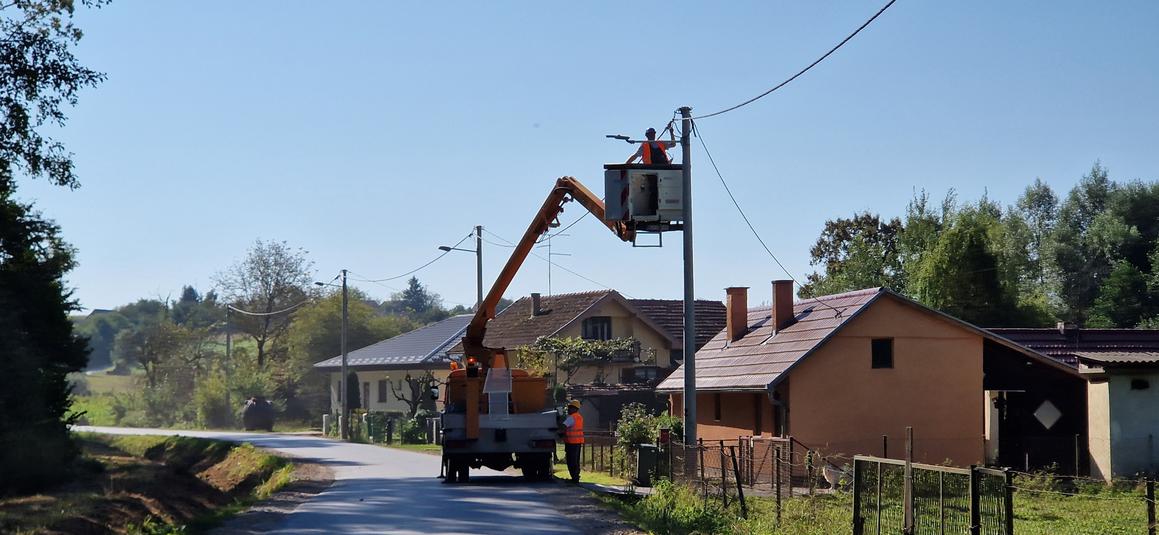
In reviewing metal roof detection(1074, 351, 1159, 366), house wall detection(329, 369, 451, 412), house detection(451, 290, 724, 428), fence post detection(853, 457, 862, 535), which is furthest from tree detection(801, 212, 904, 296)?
fence post detection(853, 457, 862, 535)

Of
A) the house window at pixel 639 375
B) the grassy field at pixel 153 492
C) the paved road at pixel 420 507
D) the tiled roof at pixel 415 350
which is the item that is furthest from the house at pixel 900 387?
the tiled roof at pixel 415 350

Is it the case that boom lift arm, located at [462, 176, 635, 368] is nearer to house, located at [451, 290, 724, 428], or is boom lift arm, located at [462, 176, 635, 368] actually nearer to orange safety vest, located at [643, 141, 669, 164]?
orange safety vest, located at [643, 141, 669, 164]

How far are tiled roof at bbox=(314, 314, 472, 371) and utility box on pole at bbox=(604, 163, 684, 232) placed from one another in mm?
35055

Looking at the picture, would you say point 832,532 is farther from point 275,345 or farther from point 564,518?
point 275,345

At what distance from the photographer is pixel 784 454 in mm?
27250

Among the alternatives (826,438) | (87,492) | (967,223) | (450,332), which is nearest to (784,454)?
(826,438)

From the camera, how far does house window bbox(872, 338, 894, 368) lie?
33375 mm

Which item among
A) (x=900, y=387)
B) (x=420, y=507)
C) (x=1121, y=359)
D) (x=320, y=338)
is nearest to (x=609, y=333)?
(x=900, y=387)

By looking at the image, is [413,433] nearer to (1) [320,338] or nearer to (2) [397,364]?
(2) [397,364]

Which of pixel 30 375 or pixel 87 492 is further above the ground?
pixel 30 375

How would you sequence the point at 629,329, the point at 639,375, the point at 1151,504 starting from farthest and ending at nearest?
the point at 629,329, the point at 639,375, the point at 1151,504

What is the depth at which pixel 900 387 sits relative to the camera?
1312 inches

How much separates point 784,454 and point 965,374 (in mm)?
8781

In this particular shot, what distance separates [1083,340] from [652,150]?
17.8m
